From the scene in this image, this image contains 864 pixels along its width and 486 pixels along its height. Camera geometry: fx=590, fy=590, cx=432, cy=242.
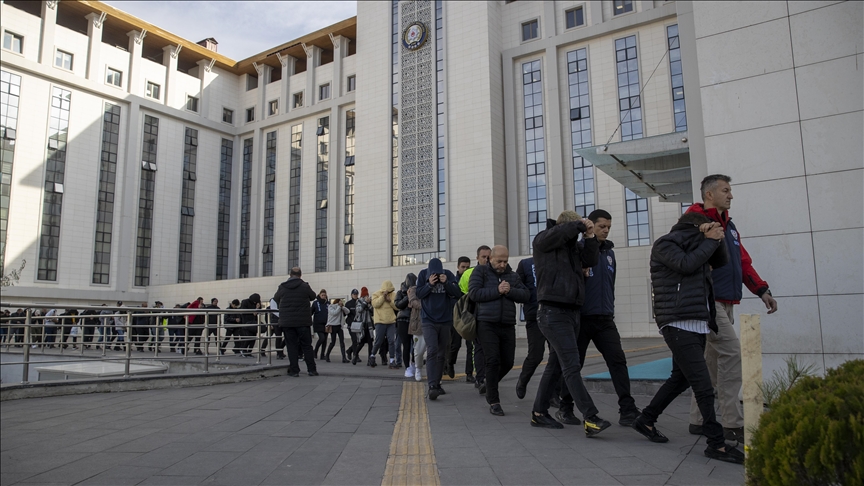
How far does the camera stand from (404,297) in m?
9.64

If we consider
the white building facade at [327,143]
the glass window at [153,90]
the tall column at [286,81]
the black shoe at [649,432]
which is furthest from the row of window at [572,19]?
the black shoe at [649,432]

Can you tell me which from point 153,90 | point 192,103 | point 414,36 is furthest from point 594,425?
point 192,103

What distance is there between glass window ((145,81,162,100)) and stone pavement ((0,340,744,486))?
41.8 metres

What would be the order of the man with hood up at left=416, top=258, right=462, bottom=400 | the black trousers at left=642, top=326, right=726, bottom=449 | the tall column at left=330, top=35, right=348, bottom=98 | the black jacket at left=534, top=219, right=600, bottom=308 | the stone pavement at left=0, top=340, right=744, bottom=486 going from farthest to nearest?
the tall column at left=330, top=35, right=348, bottom=98
the man with hood up at left=416, top=258, right=462, bottom=400
the black jacket at left=534, top=219, right=600, bottom=308
the black trousers at left=642, top=326, right=726, bottom=449
the stone pavement at left=0, top=340, right=744, bottom=486

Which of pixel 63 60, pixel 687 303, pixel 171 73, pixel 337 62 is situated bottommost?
pixel 687 303

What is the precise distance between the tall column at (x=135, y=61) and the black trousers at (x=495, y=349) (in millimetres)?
43873

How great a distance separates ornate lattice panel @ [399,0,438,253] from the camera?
3494 cm

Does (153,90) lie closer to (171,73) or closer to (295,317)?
(171,73)

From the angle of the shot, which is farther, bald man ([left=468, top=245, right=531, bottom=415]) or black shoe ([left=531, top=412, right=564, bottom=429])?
bald man ([left=468, top=245, right=531, bottom=415])

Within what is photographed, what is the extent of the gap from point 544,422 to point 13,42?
44.3m

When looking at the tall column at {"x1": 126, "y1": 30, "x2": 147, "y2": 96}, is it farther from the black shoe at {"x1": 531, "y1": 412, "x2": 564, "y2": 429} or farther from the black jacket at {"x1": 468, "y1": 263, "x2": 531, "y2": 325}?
the black shoe at {"x1": 531, "y1": 412, "x2": 564, "y2": 429}

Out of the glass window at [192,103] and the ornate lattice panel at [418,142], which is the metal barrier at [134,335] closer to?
the ornate lattice panel at [418,142]

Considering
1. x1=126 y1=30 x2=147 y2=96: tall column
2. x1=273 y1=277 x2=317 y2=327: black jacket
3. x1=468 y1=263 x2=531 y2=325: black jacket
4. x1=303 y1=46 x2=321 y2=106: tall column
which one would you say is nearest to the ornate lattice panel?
x1=303 y1=46 x2=321 y2=106: tall column

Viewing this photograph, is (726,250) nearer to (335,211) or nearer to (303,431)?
(303,431)
